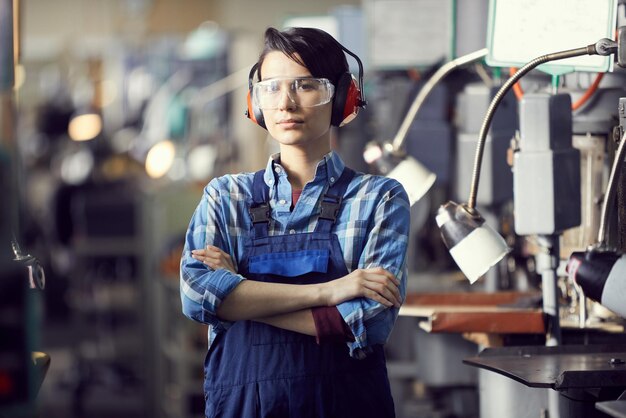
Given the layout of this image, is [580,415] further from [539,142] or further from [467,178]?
[467,178]

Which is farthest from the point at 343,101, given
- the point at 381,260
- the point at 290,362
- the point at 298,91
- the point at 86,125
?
the point at 86,125

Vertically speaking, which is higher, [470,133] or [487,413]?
[470,133]

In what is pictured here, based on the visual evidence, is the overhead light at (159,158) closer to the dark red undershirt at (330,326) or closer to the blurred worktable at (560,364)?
the blurred worktable at (560,364)

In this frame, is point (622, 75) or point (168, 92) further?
point (168, 92)

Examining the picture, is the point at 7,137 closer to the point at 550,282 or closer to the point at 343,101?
the point at 343,101

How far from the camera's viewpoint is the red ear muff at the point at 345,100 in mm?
2740

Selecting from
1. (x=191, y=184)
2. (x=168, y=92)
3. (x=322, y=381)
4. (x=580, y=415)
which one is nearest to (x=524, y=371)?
(x=580, y=415)

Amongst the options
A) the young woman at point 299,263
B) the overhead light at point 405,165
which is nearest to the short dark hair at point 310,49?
the young woman at point 299,263

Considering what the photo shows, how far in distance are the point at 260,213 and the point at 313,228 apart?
121 mm

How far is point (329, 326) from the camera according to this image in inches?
102

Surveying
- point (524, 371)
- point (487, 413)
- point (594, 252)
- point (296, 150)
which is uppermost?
point (296, 150)

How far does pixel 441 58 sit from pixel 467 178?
1054 mm

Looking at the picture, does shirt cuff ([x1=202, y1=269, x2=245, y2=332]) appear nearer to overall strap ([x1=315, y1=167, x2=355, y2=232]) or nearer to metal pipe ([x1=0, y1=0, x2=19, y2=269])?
overall strap ([x1=315, y1=167, x2=355, y2=232])

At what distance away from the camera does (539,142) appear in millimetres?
3338
